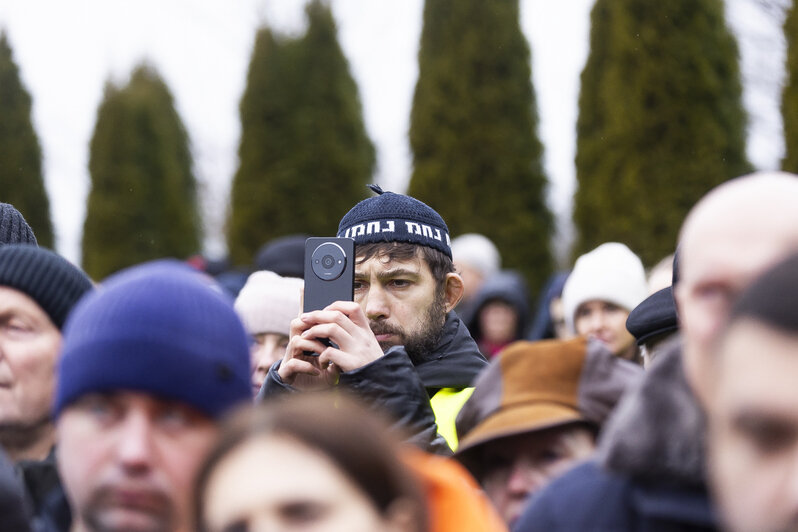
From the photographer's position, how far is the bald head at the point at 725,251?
1682 mm

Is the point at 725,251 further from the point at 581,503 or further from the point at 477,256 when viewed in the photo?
the point at 477,256

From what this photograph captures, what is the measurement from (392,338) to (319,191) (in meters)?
10.6

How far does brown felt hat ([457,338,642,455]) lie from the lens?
232 cm

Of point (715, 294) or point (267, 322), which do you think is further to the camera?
point (267, 322)

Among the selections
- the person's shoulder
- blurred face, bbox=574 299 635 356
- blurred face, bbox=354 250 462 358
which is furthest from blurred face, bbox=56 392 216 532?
blurred face, bbox=574 299 635 356

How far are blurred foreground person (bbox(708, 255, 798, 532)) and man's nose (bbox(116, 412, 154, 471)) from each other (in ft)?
3.37

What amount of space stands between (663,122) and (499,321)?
13.0 feet

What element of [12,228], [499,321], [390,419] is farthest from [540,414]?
[499,321]

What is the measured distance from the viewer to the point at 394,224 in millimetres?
3783

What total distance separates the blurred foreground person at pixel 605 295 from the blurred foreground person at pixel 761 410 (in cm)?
354

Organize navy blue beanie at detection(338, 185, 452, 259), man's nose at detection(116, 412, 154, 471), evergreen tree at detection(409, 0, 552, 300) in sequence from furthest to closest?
evergreen tree at detection(409, 0, 552, 300) → navy blue beanie at detection(338, 185, 452, 259) → man's nose at detection(116, 412, 154, 471)

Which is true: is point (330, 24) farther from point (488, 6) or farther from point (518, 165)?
point (518, 165)

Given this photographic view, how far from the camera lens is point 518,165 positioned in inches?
500

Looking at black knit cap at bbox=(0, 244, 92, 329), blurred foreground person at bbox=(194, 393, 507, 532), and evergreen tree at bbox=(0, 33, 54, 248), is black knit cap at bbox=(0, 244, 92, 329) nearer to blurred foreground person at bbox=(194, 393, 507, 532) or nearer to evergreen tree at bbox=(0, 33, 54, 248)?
blurred foreground person at bbox=(194, 393, 507, 532)
